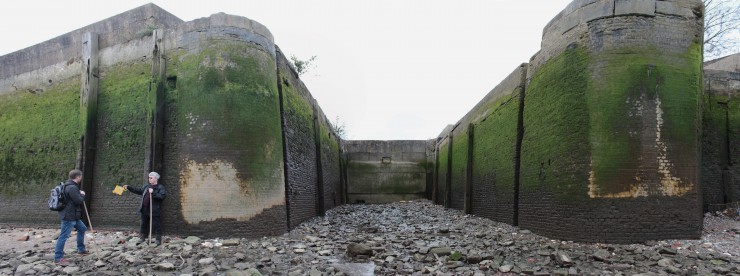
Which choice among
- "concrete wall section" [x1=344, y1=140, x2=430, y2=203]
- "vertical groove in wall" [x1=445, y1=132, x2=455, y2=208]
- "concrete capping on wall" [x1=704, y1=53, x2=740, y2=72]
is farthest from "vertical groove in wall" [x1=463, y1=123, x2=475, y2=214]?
"concrete wall section" [x1=344, y1=140, x2=430, y2=203]

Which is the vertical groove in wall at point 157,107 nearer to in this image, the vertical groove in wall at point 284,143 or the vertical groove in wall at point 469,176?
the vertical groove in wall at point 284,143

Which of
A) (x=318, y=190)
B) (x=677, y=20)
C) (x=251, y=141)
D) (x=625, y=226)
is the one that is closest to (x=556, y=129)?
(x=625, y=226)

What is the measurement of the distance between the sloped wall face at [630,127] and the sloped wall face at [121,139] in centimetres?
824

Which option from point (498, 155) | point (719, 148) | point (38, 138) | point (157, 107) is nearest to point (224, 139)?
point (157, 107)

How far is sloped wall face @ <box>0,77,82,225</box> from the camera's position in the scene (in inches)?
409

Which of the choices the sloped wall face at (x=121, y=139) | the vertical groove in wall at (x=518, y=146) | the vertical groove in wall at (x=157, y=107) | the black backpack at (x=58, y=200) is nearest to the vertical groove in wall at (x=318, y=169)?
the sloped wall face at (x=121, y=139)

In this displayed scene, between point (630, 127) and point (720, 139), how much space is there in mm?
5022

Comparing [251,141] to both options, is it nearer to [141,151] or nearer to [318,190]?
[141,151]

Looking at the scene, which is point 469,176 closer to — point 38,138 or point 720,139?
point 720,139

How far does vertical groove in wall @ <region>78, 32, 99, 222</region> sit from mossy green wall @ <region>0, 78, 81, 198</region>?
1.49ft

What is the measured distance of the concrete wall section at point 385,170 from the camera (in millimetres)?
21891

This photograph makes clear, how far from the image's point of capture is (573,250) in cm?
715

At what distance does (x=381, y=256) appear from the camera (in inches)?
306

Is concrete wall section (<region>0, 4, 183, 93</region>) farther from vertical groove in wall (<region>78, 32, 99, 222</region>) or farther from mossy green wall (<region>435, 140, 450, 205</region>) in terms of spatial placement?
mossy green wall (<region>435, 140, 450, 205</region>)
